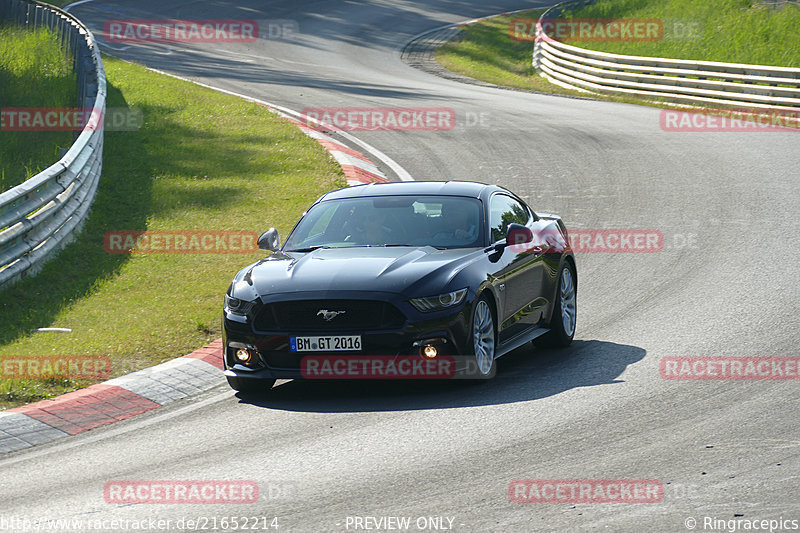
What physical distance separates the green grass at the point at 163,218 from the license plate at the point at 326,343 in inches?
78.3

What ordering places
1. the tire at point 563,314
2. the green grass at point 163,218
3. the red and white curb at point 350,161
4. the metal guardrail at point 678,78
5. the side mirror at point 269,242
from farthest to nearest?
the metal guardrail at point 678,78 < the red and white curb at point 350,161 < the green grass at point 163,218 < the tire at point 563,314 < the side mirror at point 269,242

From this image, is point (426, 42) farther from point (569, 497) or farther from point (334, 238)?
point (569, 497)

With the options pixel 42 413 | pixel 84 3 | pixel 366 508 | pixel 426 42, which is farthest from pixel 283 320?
pixel 84 3

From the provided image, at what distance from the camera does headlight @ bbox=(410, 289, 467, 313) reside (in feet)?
27.4

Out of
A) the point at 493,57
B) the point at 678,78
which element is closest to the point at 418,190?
the point at 678,78

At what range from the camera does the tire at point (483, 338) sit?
8570mm

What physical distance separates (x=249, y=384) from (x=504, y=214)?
2838 millimetres

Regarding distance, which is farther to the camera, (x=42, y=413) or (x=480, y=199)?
(x=480, y=199)

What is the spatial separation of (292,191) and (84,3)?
1263 inches

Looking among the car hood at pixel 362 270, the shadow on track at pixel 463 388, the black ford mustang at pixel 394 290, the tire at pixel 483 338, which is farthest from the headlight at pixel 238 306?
the tire at pixel 483 338

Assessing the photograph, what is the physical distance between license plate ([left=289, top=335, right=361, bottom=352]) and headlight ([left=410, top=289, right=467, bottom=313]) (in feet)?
1.64

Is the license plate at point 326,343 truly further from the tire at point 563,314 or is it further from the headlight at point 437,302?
the tire at point 563,314

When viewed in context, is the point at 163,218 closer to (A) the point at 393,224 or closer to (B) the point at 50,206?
(B) the point at 50,206

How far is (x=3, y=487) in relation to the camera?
689 cm
